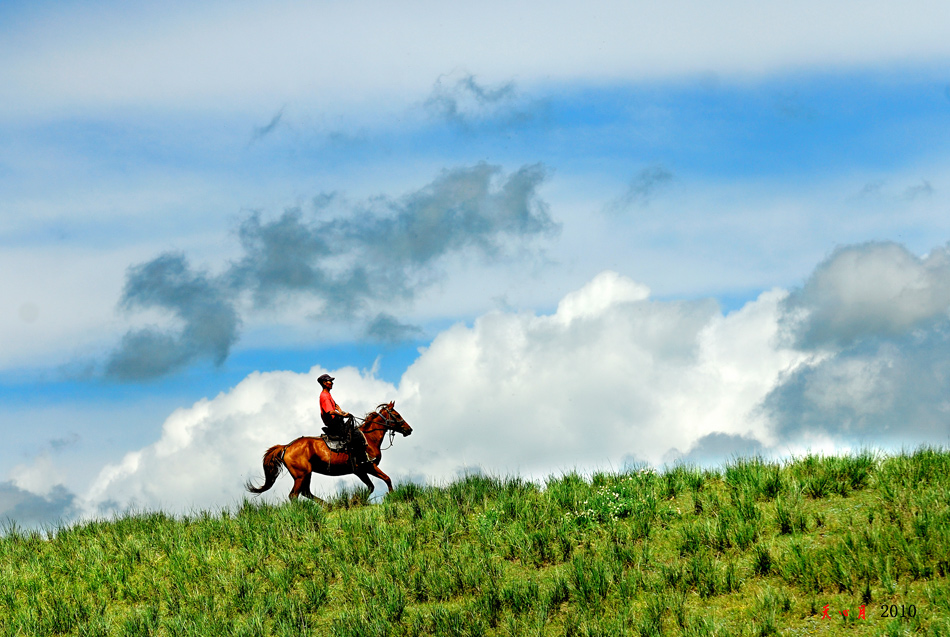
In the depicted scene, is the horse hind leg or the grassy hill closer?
the grassy hill

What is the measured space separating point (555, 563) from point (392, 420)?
7879mm

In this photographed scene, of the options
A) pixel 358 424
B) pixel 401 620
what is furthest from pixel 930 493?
pixel 358 424

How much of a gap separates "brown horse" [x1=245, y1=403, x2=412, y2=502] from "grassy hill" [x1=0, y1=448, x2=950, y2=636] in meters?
1.57

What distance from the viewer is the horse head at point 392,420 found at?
20.4 meters

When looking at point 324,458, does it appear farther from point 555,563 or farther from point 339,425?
point 555,563

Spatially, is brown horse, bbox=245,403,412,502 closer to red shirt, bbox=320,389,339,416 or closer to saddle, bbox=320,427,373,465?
saddle, bbox=320,427,373,465

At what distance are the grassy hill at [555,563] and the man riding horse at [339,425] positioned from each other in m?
2.00

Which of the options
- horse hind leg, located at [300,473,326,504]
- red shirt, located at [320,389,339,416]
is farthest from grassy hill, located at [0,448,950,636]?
red shirt, located at [320,389,339,416]

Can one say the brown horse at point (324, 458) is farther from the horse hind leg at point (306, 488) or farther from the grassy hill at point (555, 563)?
the grassy hill at point (555, 563)

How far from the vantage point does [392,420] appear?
67.1ft

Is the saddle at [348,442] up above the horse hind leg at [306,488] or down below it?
above

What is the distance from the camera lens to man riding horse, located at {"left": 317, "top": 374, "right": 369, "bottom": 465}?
786 inches

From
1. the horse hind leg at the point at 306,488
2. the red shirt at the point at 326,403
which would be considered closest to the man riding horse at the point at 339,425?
the red shirt at the point at 326,403

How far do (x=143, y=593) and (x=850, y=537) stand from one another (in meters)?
12.4
